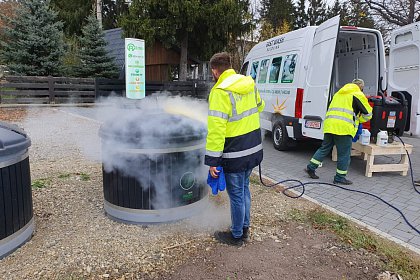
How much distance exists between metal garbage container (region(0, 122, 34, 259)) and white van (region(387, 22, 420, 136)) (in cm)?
614

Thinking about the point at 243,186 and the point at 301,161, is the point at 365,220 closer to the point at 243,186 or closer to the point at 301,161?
the point at 243,186

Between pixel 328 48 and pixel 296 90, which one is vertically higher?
pixel 328 48

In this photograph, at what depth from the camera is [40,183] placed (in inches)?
183

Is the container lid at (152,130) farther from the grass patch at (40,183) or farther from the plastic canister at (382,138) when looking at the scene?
the plastic canister at (382,138)

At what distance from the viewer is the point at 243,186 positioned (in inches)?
123

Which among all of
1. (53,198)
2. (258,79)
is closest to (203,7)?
(258,79)

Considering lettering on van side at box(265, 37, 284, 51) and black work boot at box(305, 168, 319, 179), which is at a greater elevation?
lettering on van side at box(265, 37, 284, 51)

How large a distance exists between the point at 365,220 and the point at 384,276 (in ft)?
4.01

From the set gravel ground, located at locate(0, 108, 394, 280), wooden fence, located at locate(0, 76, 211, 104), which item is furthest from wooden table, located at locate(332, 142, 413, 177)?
wooden fence, located at locate(0, 76, 211, 104)

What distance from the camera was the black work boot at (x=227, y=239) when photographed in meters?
3.25

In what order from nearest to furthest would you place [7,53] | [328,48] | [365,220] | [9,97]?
[365,220] → [328,48] → [9,97] → [7,53]

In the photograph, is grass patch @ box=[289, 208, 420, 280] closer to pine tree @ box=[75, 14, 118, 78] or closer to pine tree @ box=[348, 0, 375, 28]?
pine tree @ box=[75, 14, 118, 78]

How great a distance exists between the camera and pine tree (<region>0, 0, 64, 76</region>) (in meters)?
15.0

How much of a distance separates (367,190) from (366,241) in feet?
6.12
